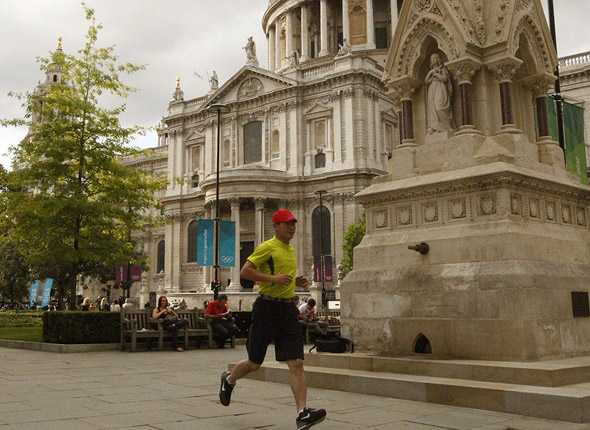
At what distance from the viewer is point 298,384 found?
5.56 metres

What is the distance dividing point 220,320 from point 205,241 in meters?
18.6

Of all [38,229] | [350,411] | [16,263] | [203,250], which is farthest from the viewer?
[16,263]

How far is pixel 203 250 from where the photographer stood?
117 ft

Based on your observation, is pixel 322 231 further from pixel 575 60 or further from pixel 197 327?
pixel 197 327

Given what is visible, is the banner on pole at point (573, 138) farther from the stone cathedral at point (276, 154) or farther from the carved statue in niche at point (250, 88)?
the carved statue in niche at point (250, 88)

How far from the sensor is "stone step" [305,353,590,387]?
6633 mm

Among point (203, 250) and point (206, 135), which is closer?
point (203, 250)

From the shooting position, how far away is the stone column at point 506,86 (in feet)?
30.2

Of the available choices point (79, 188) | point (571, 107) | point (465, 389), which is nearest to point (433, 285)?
point (465, 389)

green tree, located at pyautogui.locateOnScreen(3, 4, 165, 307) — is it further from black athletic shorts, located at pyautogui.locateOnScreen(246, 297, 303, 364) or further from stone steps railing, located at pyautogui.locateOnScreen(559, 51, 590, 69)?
stone steps railing, located at pyautogui.locateOnScreen(559, 51, 590, 69)

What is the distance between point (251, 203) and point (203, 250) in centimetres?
1575

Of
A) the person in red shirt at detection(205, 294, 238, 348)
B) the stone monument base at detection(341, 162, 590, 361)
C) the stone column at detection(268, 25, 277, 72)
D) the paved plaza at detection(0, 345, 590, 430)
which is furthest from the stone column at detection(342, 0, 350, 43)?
the paved plaza at detection(0, 345, 590, 430)

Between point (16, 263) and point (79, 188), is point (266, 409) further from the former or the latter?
point (16, 263)

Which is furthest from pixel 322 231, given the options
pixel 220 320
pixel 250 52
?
pixel 220 320
